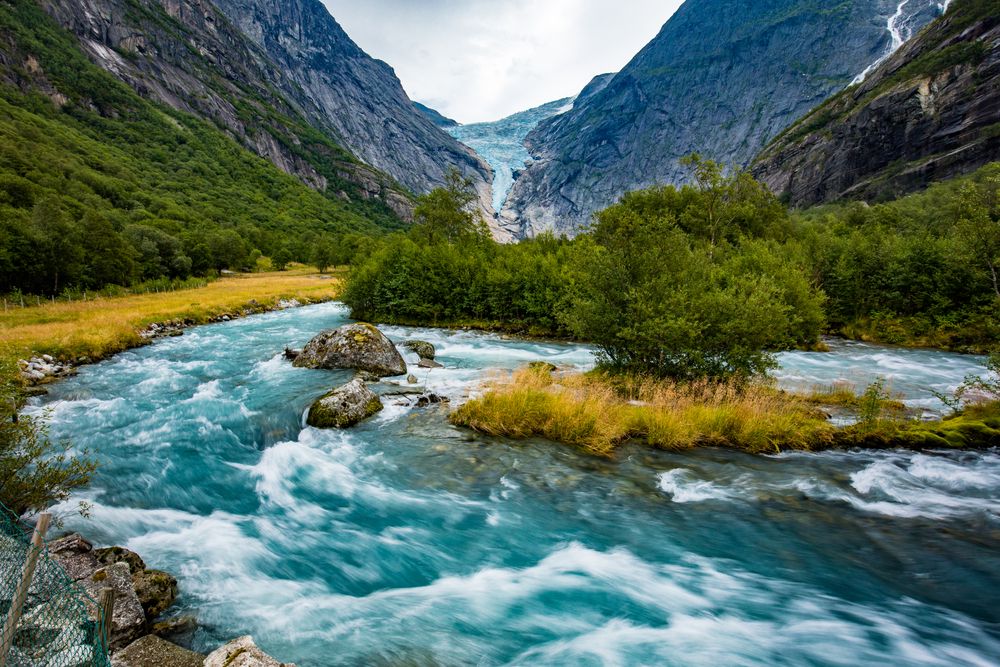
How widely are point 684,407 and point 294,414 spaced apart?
1147 centimetres

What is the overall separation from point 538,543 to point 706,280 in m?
13.5

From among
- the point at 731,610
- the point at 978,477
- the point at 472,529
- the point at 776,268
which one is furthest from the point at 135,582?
the point at 776,268

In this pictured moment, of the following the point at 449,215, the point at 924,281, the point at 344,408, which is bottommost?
the point at 344,408

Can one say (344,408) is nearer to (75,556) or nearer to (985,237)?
(75,556)

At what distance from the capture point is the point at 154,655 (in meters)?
4.40

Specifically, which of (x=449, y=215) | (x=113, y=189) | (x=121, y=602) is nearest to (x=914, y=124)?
(x=449, y=215)

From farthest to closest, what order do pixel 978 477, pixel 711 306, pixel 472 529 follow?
1. pixel 711 306
2. pixel 978 477
3. pixel 472 529

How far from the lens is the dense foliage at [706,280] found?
49.0ft

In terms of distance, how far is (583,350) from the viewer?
25.1 m

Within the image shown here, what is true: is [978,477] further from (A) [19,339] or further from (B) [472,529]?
(A) [19,339]

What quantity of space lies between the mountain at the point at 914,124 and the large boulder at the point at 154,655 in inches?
4454

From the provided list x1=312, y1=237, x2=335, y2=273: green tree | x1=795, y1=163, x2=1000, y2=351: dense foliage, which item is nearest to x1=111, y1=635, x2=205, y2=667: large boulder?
x1=795, y1=163, x2=1000, y2=351: dense foliage

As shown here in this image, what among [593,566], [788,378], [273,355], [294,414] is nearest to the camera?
[593,566]

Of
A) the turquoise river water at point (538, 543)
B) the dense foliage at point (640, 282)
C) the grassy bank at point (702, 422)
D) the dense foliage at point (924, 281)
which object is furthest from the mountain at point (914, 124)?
the turquoise river water at point (538, 543)
